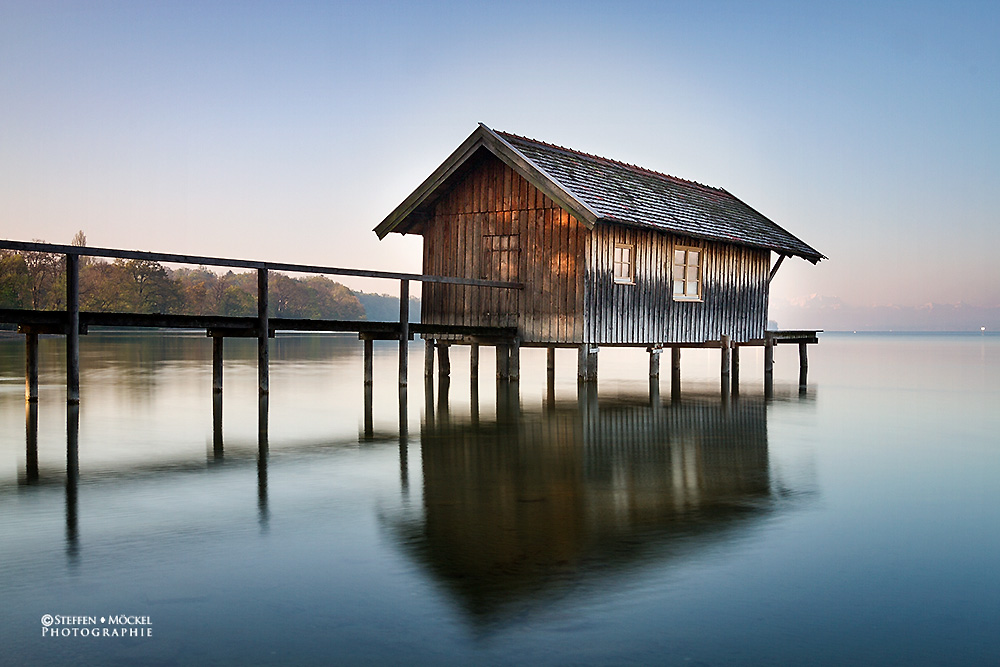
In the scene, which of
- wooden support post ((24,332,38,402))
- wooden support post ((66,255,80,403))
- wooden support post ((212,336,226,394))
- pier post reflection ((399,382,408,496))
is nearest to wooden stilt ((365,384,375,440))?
pier post reflection ((399,382,408,496))

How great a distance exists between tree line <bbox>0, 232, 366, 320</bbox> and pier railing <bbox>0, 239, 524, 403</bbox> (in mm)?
59263

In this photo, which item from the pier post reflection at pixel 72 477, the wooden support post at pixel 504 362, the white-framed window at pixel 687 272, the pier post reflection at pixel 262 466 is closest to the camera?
the pier post reflection at pixel 72 477

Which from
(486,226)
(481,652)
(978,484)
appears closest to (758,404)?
(486,226)

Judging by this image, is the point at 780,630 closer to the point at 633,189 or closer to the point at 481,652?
the point at 481,652

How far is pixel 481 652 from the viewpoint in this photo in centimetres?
466

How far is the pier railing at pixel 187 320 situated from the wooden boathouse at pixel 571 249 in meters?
1.72

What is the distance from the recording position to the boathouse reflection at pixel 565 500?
6.14m

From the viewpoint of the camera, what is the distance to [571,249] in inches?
904

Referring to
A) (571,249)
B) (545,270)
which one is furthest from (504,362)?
(571,249)

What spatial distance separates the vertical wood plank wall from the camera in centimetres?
A: 2312

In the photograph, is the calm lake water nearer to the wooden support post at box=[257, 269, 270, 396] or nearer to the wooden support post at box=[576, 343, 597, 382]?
the wooden support post at box=[257, 269, 270, 396]

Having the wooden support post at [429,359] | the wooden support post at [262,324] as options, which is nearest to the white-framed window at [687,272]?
the wooden support post at [429,359]

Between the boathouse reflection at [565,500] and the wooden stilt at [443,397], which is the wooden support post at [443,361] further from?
the boathouse reflection at [565,500]

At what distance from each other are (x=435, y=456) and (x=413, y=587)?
5.96 meters
